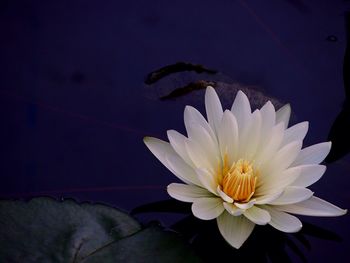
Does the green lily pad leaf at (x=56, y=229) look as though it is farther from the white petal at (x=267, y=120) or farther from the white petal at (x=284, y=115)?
the white petal at (x=284, y=115)

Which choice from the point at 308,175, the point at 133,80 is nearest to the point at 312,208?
the point at 308,175

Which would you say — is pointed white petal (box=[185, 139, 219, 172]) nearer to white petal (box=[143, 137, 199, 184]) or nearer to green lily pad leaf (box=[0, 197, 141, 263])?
white petal (box=[143, 137, 199, 184])

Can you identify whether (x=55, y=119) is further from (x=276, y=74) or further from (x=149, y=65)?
(x=276, y=74)

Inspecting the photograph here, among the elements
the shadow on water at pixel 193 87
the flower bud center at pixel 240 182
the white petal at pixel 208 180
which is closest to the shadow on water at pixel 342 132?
the shadow on water at pixel 193 87

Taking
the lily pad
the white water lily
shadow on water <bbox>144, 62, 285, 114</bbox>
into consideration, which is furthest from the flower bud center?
shadow on water <bbox>144, 62, 285, 114</bbox>

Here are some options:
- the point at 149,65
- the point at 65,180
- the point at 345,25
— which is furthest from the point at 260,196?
the point at 345,25

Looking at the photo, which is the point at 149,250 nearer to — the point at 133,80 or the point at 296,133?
the point at 296,133
